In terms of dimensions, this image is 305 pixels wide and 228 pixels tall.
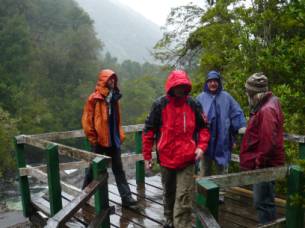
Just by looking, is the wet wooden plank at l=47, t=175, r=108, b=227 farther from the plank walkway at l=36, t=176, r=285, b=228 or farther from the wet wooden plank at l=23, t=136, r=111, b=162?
the plank walkway at l=36, t=176, r=285, b=228

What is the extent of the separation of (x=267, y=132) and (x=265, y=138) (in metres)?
0.06

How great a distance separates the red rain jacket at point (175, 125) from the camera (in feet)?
13.2

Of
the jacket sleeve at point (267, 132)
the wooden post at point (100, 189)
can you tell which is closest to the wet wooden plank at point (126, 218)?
the wooden post at point (100, 189)

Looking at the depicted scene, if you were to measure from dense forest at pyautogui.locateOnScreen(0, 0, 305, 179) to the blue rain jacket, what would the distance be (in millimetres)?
939

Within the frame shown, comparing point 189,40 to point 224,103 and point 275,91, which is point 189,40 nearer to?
point 275,91

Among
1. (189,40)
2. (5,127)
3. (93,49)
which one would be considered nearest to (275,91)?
(189,40)

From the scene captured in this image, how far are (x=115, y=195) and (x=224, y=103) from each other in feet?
8.33

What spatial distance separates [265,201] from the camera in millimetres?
3816

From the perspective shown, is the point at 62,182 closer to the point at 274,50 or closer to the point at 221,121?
the point at 221,121

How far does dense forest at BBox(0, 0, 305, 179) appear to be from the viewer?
579 cm

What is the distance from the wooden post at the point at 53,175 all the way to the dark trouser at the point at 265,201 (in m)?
2.38

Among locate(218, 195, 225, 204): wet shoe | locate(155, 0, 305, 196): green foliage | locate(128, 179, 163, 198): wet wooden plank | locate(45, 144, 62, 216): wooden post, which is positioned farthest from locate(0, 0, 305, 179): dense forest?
locate(45, 144, 62, 216): wooden post

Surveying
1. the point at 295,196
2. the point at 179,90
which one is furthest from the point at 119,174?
the point at 295,196

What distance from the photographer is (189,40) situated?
11625 millimetres
